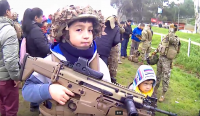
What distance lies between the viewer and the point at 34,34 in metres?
3.62

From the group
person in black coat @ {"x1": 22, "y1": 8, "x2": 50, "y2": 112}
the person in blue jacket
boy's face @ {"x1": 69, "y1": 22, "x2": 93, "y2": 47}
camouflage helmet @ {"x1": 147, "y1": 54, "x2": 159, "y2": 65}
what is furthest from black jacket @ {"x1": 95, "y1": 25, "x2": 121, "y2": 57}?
the person in blue jacket

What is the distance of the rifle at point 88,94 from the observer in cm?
144

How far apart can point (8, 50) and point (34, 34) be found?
97cm

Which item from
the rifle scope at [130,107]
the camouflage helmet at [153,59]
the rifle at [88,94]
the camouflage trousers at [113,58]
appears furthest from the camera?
the camouflage helmet at [153,59]

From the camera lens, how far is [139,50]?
9.22 meters

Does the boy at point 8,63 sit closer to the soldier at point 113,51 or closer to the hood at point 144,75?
the hood at point 144,75

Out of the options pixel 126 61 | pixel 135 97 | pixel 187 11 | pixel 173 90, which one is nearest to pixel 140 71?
pixel 135 97

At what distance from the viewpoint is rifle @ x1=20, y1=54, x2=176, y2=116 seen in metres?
1.44

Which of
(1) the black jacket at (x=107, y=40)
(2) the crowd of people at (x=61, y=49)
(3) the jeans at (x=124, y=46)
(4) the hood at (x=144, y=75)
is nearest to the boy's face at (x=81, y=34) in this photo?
(2) the crowd of people at (x=61, y=49)

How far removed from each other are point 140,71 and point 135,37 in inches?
249

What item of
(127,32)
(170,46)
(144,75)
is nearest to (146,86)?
(144,75)

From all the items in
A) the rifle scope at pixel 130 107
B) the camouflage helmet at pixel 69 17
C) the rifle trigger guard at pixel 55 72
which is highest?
the camouflage helmet at pixel 69 17

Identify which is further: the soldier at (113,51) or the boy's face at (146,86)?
the soldier at (113,51)

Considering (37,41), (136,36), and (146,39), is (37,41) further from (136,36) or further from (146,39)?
(136,36)
